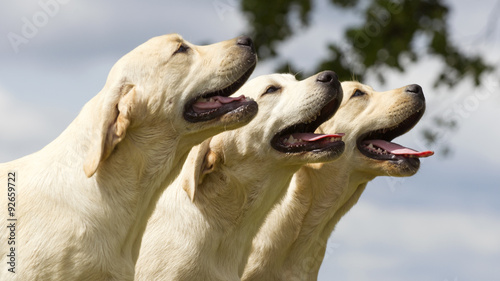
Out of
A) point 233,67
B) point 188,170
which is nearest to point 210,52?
point 233,67

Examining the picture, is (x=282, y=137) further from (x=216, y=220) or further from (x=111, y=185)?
(x=111, y=185)

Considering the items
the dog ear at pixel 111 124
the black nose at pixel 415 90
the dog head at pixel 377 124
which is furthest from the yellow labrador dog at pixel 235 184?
the black nose at pixel 415 90

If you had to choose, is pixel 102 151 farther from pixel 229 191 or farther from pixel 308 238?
pixel 308 238

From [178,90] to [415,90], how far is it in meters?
3.03

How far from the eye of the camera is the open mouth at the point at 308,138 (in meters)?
7.40

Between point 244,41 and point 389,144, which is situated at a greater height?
point 244,41

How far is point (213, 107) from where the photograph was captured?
656cm

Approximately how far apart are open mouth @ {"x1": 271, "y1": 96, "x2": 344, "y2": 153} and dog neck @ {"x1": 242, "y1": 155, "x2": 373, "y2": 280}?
2.32ft

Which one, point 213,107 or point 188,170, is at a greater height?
point 213,107

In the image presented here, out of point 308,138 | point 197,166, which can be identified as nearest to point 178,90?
point 197,166

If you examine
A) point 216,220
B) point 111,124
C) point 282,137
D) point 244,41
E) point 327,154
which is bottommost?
point 216,220

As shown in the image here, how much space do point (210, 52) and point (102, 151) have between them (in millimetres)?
1291

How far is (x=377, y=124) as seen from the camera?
8.44 meters

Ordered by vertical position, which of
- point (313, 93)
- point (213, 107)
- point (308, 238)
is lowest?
point (308, 238)
